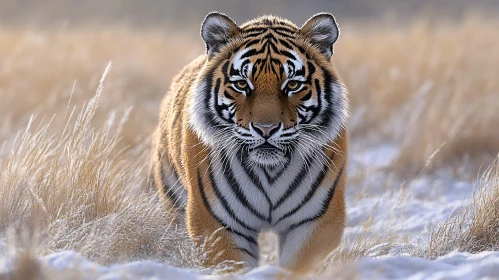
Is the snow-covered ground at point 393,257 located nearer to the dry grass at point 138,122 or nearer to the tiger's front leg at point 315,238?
the dry grass at point 138,122

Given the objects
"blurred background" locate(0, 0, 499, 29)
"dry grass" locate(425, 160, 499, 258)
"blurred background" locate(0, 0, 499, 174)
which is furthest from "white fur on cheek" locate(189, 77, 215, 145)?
"blurred background" locate(0, 0, 499, 29)

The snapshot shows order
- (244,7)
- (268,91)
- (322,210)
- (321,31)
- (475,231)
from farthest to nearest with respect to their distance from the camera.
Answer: (244,7) → (475,231) → (321,31) → (322,210) → (268,91)

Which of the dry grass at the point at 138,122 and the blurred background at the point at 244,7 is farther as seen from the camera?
the blurred background at the point at 244,7

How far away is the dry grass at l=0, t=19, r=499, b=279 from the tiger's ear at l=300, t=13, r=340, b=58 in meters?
1.03

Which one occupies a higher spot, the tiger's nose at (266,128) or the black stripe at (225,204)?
the tiger's nose at (266,128)

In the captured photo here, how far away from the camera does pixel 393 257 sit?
12.5ft

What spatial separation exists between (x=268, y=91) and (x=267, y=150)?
0.91 ft

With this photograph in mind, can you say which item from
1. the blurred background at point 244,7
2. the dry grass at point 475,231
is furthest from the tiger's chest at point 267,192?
the blurred background at point 244,7

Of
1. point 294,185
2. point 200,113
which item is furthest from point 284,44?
point 294,185

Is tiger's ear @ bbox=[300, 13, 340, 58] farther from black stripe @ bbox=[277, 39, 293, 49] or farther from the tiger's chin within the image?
the tiger's chin

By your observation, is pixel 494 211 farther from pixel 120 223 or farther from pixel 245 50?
pixel 120 223

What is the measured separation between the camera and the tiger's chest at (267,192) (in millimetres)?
4184

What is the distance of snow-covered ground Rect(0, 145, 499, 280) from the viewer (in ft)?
11.0

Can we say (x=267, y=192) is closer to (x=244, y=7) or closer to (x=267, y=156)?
(x=267, y=156)
